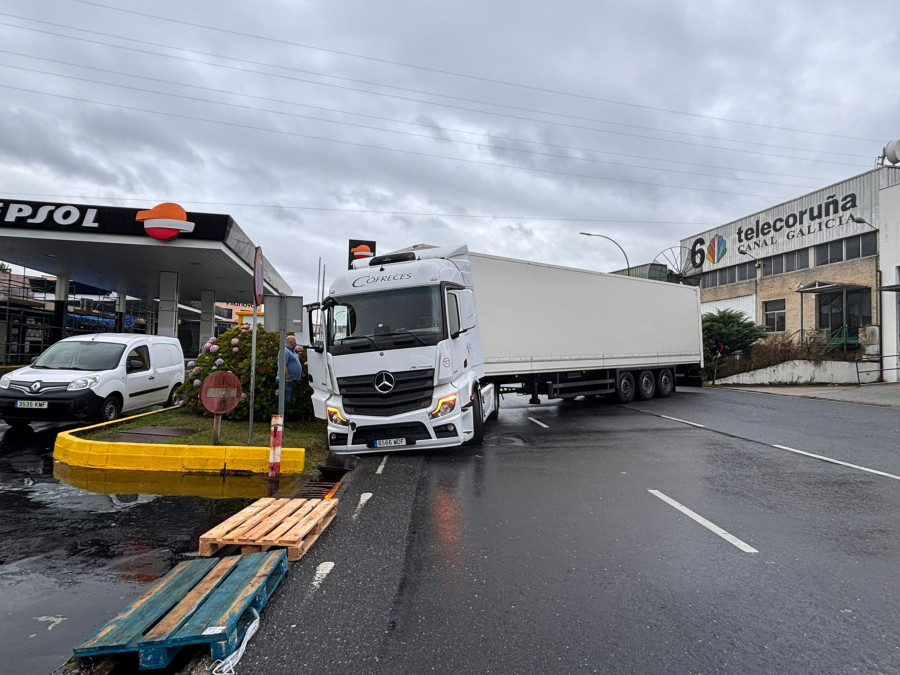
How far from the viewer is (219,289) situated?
104ft

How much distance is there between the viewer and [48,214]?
60.3 feet

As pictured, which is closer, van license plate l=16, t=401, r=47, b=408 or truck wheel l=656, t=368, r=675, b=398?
van license plate l=16, t=401, r=47, b=408

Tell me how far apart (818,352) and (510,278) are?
22.8 meters

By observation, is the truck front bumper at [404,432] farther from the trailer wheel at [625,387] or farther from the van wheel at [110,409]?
the trailer wheel at [625,387]

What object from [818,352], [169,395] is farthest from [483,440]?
[818,352]

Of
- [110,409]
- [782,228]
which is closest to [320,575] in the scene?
[110,409]

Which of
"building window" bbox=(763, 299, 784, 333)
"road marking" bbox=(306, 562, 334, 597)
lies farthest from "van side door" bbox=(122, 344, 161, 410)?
"building window" bbox=(763, 299, 784, 333)

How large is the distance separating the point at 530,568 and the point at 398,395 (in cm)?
443

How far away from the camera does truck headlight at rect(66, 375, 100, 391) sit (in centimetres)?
1001

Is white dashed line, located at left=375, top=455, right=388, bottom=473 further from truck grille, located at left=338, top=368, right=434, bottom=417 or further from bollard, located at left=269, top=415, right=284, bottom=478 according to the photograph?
bollard, located at left=269, top=415, right=284, bottom=478

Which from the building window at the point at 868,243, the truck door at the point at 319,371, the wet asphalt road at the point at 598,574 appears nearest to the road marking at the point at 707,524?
the wet asphalt road at the point at 598,574

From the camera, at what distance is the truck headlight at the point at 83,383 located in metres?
10.0

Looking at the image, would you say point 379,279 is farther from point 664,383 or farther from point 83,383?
point 664,383

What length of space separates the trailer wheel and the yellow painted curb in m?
11.2
